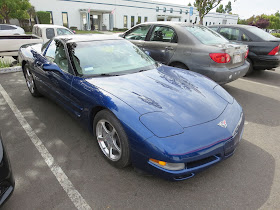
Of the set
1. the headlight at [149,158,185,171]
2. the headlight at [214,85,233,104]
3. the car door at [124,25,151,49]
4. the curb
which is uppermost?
the car door at [124,25,151,49]

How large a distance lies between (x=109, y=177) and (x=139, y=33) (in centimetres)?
445

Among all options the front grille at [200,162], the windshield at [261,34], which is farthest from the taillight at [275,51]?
the front grille at [200,162]

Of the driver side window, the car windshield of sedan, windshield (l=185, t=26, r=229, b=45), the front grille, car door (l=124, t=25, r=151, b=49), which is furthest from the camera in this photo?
car door (l=124, t=25, r=151, b=49)

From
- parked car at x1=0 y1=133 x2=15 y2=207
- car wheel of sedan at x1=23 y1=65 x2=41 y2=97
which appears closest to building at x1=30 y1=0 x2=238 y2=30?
car wheel of sedan at x1=23 y1=65 x2=41 y2=97

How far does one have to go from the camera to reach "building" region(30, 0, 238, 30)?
3088 centimetres

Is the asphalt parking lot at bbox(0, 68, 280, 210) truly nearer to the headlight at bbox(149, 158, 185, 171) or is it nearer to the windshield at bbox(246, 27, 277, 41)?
the headlight at bbox(149, 158, 185, 171)

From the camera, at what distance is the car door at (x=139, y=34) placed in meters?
5.50

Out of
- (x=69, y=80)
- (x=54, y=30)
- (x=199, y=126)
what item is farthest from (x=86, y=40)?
(x=54, y=30)

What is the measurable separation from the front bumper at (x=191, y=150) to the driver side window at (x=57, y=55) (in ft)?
5.93

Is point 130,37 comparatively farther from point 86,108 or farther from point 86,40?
point 86,108

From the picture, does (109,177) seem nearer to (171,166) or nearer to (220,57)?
(171,166)

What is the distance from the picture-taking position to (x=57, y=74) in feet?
10.2

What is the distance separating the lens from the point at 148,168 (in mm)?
2016

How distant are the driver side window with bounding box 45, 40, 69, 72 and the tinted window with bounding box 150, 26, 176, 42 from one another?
2.55 meters
